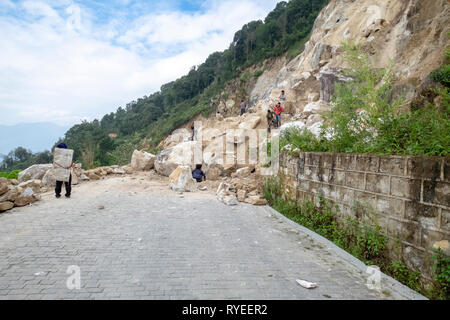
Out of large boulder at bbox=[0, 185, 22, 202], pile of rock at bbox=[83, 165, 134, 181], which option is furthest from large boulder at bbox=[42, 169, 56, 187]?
large boulder at bbox=[0, 185, 22, 202]

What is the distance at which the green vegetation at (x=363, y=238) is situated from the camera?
263 cm

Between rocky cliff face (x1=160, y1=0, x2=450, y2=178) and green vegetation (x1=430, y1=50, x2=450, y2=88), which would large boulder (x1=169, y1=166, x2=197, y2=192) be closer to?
rocky cliff face (x1=160, y1=0, x2=450, y2=178)

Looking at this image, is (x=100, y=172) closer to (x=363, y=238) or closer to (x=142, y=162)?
(x=142, y=162)

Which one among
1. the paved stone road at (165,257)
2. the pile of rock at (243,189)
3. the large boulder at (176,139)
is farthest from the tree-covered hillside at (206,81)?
the paved stone road at (165,257)

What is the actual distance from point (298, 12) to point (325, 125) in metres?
47.5

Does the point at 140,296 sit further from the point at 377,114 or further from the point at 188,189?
the point at 188,189

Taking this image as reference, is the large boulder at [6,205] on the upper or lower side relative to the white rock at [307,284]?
upper

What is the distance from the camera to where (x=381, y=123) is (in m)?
3.79

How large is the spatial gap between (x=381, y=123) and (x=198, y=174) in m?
7.66

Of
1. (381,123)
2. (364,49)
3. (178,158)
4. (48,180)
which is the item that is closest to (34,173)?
(48,180)

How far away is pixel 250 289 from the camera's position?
285 cm

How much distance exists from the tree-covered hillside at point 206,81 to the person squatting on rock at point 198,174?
45.5ft

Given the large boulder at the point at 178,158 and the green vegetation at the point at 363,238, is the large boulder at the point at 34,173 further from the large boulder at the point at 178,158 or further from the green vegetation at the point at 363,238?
the green vegetation at the point at 363,238
